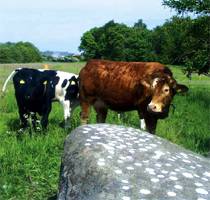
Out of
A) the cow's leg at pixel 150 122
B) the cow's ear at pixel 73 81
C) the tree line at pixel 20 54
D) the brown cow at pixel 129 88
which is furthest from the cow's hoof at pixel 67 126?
the tree line at pixel 20 54

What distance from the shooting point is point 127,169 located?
483 centimetres

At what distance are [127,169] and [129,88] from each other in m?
4.92

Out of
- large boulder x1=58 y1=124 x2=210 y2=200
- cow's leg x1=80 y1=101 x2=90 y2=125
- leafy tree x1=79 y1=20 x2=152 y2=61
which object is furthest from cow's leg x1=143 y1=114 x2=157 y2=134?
leafy tree x1=79 y1=20 x2=152 y2=61

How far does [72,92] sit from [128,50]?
71614mm

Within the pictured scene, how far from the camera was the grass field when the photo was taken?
292 inches

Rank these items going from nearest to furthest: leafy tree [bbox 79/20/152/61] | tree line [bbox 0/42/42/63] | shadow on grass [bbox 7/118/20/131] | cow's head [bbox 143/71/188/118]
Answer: cow's head [bbox 143/71/188/118] < shadow on grass [bbox 7/118/20/131] < leafy tree [bbox 79/20/152/61] < tree line [bbox 0/42/42/63]

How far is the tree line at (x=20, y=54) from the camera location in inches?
3659

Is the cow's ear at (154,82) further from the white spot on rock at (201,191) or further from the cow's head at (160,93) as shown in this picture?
the white spot on rock at (201,191)

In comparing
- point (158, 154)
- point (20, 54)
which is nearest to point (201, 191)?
point (158, 154)

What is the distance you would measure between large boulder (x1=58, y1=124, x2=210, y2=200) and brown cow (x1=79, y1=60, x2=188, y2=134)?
330 cm

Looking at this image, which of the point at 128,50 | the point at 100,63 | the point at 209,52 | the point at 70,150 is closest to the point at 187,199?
the point at 70,150

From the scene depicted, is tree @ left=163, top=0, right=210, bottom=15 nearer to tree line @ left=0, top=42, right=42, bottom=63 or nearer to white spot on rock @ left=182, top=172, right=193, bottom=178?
white spot on rock @ left=182, top=172, right=193, bottom=178

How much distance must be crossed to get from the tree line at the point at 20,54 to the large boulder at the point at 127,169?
86.4 meters

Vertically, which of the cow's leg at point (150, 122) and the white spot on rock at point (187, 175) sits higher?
the white spot on rock at point (187, 175)
